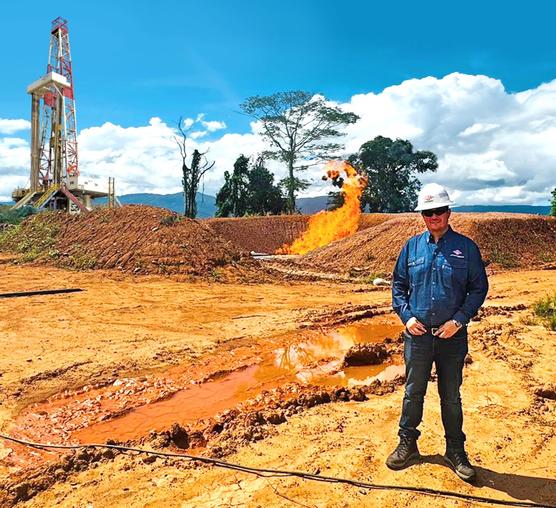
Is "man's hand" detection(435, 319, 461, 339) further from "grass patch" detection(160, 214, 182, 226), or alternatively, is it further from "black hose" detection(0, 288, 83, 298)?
"grass patch" detection(160, 214, 182, 226)

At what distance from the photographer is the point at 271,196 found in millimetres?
37750

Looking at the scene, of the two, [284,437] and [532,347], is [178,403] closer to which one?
[284,437]

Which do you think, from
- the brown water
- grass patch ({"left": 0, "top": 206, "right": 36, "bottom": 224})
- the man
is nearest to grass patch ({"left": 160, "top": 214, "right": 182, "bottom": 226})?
the brown water

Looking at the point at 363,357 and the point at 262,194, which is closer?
the point at 363,357

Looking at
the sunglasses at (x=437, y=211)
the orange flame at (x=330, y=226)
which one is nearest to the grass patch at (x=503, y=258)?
the orange flame at (x=330, y=226)

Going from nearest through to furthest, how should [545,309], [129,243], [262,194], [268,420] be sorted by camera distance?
[268,420], [545,309], [129,243], [262,194]

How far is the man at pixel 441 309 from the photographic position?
297cm

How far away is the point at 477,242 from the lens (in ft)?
57.4

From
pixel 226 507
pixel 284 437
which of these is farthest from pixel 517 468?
pixel 226 507

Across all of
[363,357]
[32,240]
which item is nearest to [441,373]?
[363,357]

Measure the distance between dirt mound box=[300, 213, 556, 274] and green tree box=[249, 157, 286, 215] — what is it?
16.5m

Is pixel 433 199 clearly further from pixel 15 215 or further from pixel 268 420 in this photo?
pixel 15 215

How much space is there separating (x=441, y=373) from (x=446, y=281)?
69 centimetres

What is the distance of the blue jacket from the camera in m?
2.96
